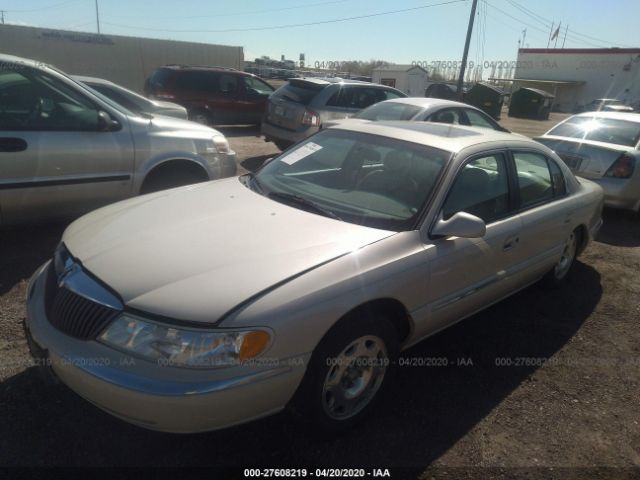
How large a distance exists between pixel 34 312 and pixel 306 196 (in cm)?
163

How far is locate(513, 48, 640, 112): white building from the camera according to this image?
40594 mm

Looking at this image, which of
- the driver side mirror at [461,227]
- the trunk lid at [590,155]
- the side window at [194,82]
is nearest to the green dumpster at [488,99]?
the side window at [194,82]

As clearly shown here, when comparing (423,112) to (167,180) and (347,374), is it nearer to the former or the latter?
(167,180)

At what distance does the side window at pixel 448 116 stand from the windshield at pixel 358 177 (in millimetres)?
4225

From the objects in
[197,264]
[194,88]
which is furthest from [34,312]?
[194,88]

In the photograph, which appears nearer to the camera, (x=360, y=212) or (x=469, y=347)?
(x=360, y=212)

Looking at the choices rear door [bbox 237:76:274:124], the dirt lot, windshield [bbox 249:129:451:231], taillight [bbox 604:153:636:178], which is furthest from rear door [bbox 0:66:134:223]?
rear door [bbox 237:76:274:124]

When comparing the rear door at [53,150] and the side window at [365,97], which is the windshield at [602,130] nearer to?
the side window at [365,97]

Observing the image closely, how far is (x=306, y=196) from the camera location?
3078 mm

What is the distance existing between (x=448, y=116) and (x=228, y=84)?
7.66 meters

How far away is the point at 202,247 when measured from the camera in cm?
244

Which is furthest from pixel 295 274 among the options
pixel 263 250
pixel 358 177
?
pixel 358 177

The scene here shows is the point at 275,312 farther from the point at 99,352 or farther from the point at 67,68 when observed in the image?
the point at 67,68

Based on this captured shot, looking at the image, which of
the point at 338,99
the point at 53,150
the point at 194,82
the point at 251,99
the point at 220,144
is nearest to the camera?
the point at 53,150
